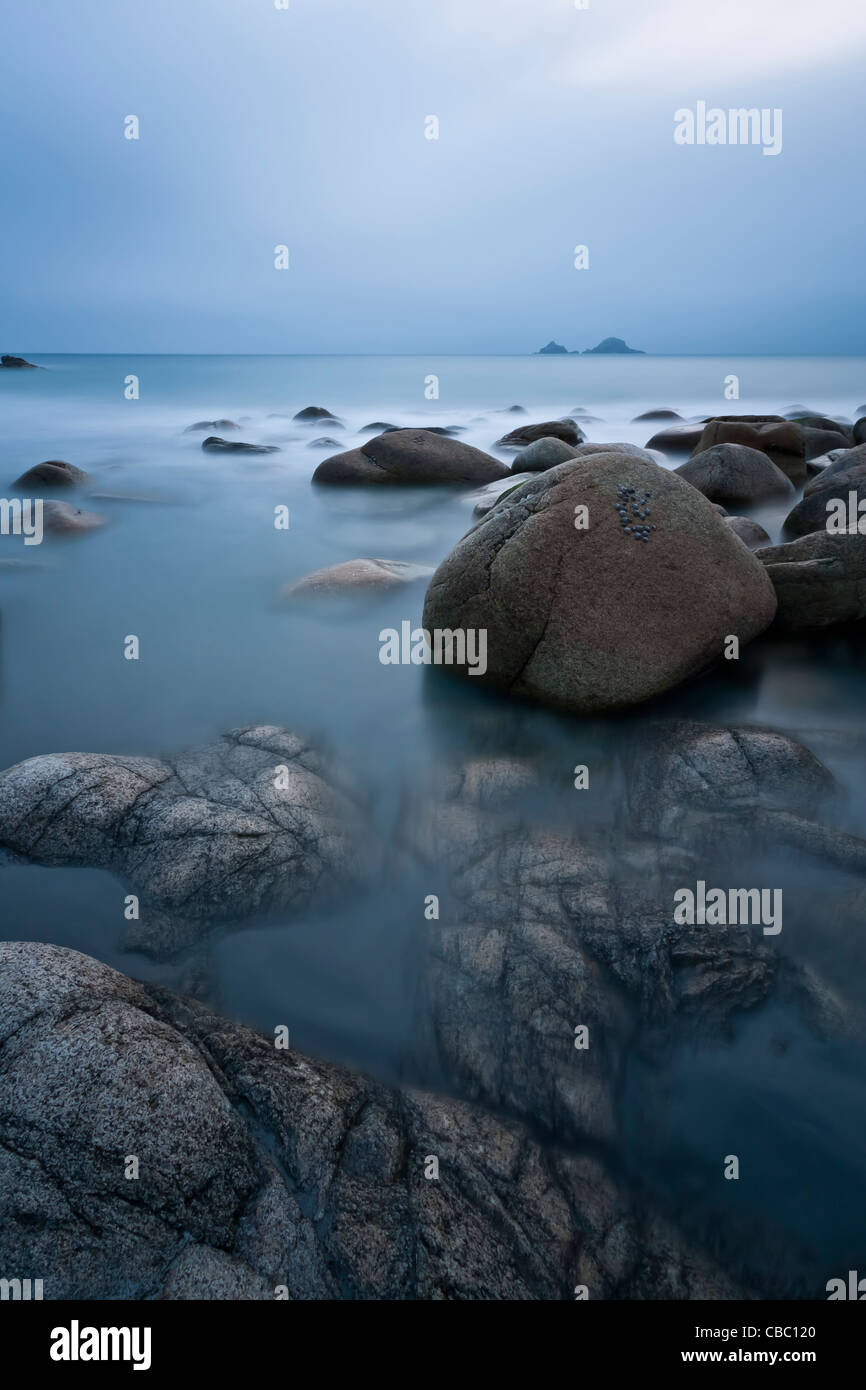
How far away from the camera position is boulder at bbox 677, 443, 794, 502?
12727 mm

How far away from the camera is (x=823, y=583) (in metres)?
7.30

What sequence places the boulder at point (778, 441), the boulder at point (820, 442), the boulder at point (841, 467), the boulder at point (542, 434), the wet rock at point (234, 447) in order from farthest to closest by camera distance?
the wet rock at point (234, 447)
the boulder at point (542, 434)
the boulder at point (820, 442)
the boulder at point (778, 441)
the boulder at point (841, 467)

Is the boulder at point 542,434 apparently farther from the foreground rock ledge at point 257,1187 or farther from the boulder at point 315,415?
the foreground rock ledge at point 257,1187

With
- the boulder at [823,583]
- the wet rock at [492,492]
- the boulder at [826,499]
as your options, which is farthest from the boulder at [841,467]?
the wet rock at [492,492]

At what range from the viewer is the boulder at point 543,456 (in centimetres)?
1451

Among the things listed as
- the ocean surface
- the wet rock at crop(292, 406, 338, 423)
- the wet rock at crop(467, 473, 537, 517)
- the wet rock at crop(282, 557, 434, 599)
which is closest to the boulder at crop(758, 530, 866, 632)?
the ocean surface

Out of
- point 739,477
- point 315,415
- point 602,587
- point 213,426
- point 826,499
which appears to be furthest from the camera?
point 315,415

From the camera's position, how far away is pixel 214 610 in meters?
9.61

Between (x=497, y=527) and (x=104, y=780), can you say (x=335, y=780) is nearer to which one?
(x=104, y=780)

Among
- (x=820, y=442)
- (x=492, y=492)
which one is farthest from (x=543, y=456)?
(x=820, y=442)

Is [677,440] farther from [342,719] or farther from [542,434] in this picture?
[342,719]

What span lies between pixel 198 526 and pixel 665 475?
373 inches

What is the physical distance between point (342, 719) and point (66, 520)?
27.5ft

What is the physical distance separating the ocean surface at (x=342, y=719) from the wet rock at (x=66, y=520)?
0.29m
